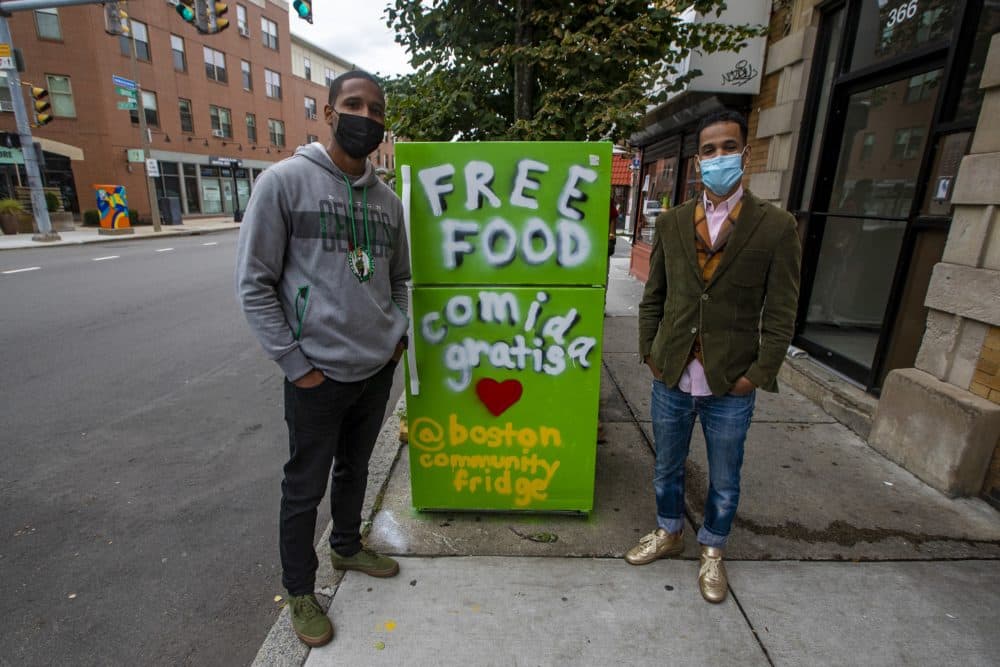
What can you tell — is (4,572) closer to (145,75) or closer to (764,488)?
(764,488)

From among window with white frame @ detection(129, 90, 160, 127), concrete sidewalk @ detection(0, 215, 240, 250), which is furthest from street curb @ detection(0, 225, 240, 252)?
window with white frame @ detection(129, 90, 160, 127)

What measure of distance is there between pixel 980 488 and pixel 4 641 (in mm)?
4918

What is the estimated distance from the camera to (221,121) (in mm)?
28328

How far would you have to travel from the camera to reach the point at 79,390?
484cm

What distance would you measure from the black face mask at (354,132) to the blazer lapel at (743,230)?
1.43 meters

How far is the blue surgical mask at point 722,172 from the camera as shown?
2121 mm

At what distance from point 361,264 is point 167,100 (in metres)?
29.2

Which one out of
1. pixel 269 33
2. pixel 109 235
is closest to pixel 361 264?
pixel 109 235

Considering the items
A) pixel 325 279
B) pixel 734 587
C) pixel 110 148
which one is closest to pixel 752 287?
pixel 734 587

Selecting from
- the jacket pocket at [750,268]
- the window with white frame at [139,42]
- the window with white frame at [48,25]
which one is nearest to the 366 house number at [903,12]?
the jacket pocket at [750,268]

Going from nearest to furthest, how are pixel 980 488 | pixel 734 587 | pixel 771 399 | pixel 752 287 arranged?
pixel 752 287, pixel 734 587, pixel 980 488, pixel 771 399

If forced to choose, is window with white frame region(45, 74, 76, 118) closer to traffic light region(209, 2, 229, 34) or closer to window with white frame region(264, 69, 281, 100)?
window with white frame region(264, 69, 281, 100)

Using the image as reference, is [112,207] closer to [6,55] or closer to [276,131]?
[6,55]

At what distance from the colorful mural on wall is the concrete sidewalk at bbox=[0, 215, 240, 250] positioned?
1.73ft
